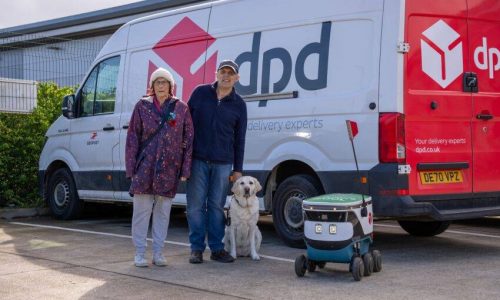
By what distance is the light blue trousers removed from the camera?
6.82 meters

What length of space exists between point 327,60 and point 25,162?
643 centimetres

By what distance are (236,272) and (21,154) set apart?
21.9 ft

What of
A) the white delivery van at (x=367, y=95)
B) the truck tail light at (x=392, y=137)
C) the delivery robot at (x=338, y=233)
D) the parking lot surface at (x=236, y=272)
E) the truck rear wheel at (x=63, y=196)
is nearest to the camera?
the parking lot surface at (x=236, y=272)

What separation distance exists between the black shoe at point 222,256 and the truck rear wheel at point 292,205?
3.27 ft

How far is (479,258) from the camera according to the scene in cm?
729

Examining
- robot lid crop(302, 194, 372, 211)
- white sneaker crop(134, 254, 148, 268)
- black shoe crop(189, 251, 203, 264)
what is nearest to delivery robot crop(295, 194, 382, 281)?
robot lid crop(302, 194, 372, 211)

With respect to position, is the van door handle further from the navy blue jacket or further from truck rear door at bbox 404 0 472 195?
the navy blue jacket

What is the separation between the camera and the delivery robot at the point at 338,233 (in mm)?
6242

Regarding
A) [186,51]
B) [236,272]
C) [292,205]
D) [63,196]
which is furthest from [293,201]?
[63,196]

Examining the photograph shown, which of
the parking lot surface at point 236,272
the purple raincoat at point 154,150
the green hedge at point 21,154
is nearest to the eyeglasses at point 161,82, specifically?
the purple raincoat at point 154,150

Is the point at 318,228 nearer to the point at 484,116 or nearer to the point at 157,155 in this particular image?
the point at 157,155

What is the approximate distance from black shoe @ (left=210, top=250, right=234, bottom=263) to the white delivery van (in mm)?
1008

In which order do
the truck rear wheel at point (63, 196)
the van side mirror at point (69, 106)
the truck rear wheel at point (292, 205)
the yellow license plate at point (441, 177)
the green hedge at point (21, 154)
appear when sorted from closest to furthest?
the yellow license plate at point (441, 177) < the truck rear wheel at point (292, 205) < the van side mirror at point (69, 106) < the truck rear wheel at point (63, 196) < the green hedge at point (21, 154)

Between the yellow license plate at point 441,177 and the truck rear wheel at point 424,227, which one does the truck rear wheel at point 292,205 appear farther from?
the truck rear wheel at point 424,227
